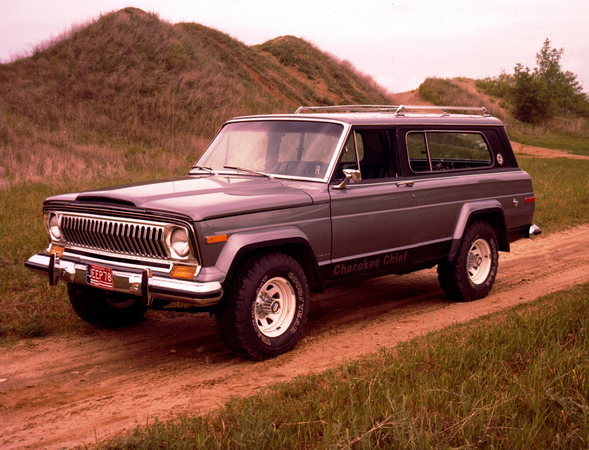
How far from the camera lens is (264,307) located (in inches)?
185

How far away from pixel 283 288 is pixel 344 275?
2.33ft

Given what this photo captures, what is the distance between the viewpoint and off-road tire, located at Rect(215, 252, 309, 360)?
4.45m

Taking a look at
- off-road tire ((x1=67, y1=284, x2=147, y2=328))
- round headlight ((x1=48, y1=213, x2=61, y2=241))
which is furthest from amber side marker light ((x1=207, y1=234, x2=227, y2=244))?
round headlight ((x1=48, y1=213, x2=61, y2=241))

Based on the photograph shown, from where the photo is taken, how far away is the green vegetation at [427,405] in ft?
10.0

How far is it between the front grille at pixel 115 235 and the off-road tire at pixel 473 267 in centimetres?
332

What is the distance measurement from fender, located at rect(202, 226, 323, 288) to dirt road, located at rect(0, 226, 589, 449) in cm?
79

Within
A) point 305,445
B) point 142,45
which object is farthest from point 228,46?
point 305,445

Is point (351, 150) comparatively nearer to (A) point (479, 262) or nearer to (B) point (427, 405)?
(A) point (479, 262)

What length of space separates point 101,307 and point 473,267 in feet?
13.2

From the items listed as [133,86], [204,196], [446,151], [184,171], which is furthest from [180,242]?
[133,86]

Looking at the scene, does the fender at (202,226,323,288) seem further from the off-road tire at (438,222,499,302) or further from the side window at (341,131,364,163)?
the off-road tire at (438,222,499,302)

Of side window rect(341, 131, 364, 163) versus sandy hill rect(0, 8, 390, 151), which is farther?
sandy hill rect(0, 8, 390, 151)

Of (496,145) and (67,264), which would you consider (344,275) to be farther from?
(496,145)

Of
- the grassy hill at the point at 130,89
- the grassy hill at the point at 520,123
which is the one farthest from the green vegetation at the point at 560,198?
the grassy hill at the point at 520,123
